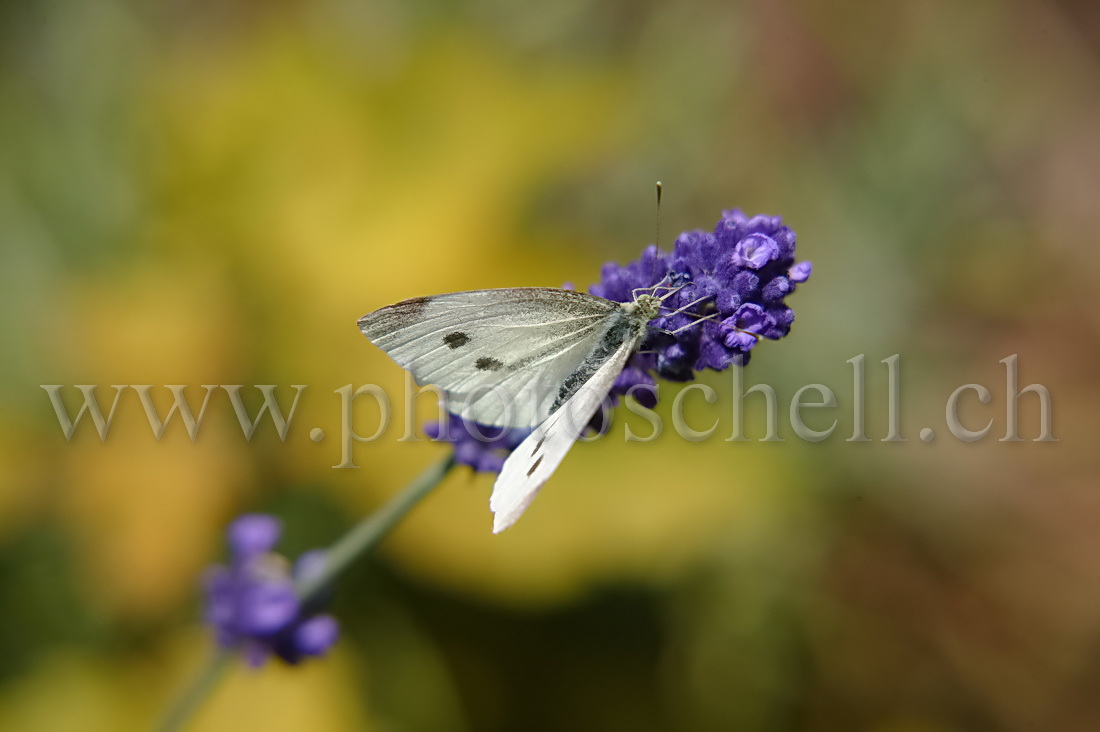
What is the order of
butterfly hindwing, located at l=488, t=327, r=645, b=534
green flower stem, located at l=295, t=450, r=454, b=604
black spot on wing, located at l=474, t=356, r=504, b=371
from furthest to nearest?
black spot on wing, located at l=474, t=356, r=504, b=371 → green flower stem, located at l=295, t=450, r=454, b=604 → butterfly hindwing, located at l=488, t=327, r=645, b=534

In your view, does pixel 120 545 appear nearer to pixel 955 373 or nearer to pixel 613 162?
pixel 613 162

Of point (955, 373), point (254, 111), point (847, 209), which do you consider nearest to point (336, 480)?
point (254, 111)

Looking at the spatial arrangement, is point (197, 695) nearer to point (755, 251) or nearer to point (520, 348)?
point (520, 348)

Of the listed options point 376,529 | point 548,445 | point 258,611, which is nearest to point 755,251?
point 548,445

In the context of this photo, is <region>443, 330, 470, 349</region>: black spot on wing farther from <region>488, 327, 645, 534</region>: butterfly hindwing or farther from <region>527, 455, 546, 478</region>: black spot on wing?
<region>527, 455, 546, 478</region>: black spot on wing

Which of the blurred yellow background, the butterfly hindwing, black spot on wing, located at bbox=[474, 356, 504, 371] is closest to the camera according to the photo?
the butterfly hindwing

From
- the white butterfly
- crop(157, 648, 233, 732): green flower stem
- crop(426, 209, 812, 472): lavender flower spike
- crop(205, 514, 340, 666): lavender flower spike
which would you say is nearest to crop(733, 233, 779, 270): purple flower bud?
crop(426, 209, 812, 472): lavender flower spike
